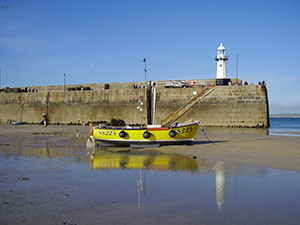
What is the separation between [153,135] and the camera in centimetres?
1339

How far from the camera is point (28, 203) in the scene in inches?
216

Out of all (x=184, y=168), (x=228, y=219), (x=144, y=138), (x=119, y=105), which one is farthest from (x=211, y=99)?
(x=228, y=219)

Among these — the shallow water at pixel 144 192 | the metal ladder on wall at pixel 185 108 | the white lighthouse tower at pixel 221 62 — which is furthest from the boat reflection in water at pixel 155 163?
the white lighthouse tower at pixel 221 62

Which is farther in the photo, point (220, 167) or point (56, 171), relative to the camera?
point (220, 167)

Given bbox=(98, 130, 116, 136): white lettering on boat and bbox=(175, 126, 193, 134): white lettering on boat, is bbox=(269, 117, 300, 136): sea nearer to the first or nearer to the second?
bbox=(175, 126, 193, 134): white lettering on boat

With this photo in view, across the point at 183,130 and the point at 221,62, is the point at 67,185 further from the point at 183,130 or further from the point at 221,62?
the point at 221,62

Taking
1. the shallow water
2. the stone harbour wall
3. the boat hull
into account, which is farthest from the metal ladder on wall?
the shallow water

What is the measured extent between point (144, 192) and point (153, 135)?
23.0ft

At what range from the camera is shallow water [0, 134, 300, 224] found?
4898 millimetres

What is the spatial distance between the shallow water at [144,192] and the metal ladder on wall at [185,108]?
58.3 ft

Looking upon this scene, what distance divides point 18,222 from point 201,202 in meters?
3.23

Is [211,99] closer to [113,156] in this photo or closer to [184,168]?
[113,156]

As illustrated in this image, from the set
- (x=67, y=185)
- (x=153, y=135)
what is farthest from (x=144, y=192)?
(x=153, y=135)

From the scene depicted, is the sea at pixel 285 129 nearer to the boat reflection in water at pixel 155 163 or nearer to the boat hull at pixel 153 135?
the boat hull at pixel 153 135
